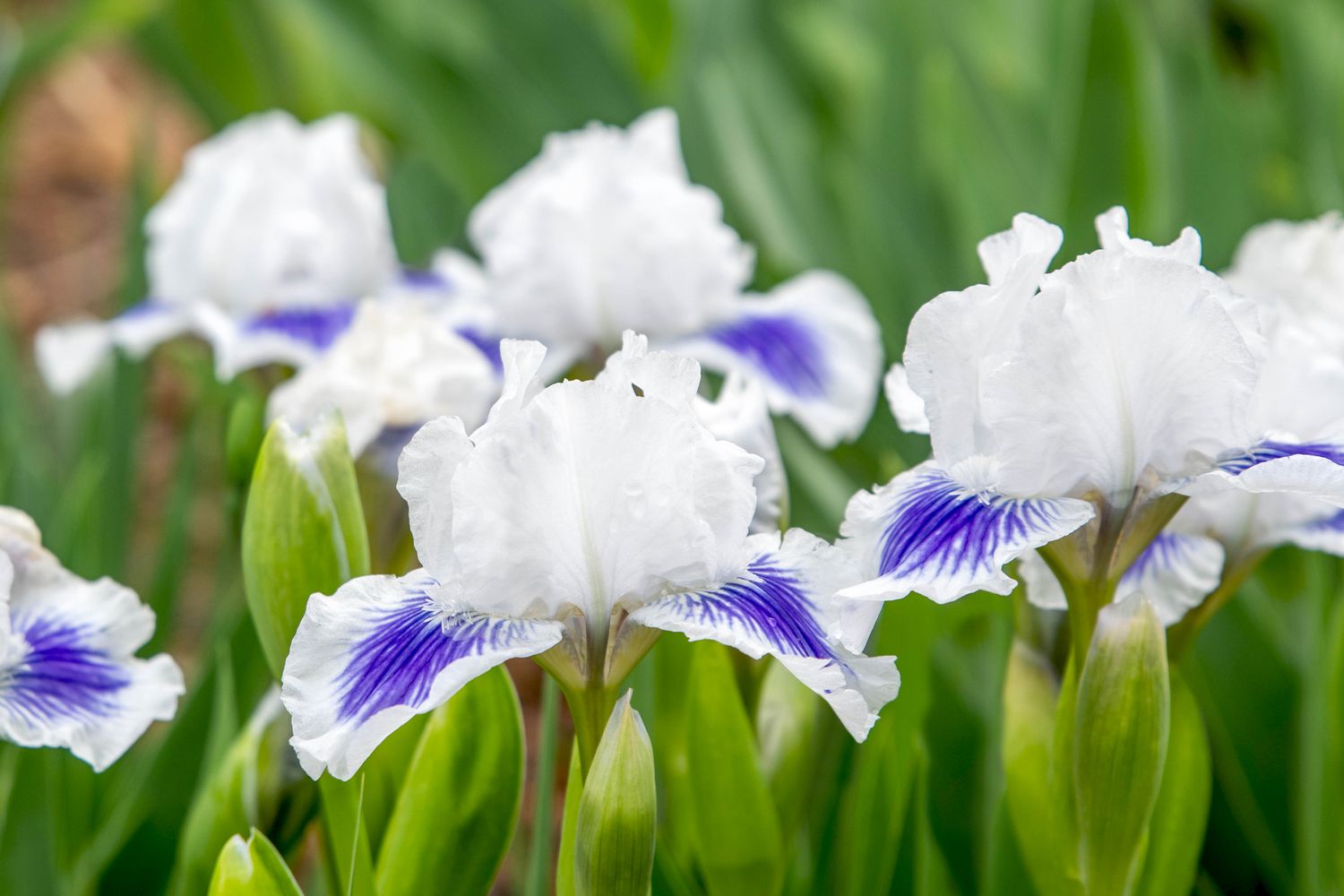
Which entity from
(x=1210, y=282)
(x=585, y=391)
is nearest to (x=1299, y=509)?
(x=1210, y=282)

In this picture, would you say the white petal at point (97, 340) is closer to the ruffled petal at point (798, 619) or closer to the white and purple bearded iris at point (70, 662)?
the white and purple bearded iris at point (70, 662)

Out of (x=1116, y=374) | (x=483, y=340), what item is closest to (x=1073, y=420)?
(x=1116, y=374)

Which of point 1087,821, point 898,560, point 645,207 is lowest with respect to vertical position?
point 1087,821

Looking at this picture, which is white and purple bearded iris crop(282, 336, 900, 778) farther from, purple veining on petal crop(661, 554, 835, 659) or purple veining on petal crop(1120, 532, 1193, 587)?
purple veining on petal crop(1120, 532, 1193, 587)

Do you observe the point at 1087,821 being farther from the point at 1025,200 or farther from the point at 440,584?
the point at 1025,200

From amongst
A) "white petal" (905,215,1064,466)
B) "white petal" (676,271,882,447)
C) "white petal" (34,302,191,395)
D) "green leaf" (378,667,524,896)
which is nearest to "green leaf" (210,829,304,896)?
"green leaf" (378,667,524,896)

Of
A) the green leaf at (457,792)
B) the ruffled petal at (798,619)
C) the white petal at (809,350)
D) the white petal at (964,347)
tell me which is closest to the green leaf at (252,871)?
the green leaf at (457,792)
